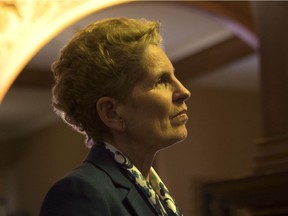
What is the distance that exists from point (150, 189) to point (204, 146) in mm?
5360

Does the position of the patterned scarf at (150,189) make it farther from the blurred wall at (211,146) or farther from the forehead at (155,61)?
the blurred wall at (211,146)

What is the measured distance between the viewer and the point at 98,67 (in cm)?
125

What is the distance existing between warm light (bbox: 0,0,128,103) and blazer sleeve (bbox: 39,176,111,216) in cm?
157

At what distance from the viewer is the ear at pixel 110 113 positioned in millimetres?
1284

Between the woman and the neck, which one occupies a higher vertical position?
the woman

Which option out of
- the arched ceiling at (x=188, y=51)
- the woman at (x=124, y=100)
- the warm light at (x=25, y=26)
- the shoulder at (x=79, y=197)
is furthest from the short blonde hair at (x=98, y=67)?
the arched ceiling at (x=188, y=51)

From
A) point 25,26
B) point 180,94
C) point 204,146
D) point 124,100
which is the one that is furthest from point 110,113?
point 204,146

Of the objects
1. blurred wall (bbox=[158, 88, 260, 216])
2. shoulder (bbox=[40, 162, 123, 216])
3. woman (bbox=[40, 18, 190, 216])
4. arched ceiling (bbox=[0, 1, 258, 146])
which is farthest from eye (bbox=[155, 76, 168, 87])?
blurred wall (bbox=[158, 88, 260, 216])

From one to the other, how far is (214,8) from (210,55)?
169cm

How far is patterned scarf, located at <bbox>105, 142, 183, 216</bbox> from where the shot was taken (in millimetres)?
1244

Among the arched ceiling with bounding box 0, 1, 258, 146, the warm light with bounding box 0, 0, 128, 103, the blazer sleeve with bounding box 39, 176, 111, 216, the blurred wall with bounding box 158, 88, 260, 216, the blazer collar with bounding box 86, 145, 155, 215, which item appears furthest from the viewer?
the blurred wall with bounding box 158, 88, 260, 216

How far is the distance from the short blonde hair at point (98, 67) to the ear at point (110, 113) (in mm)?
12

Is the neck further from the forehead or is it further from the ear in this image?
the forehead

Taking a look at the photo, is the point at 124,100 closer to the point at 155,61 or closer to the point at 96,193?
the point at 155,61
